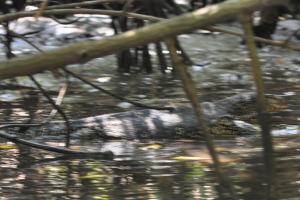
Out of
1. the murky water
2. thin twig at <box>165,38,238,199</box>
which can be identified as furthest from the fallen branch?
thin twig at <box>165,38,238,199</box>

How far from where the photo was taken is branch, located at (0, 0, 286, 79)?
1729 millimetres

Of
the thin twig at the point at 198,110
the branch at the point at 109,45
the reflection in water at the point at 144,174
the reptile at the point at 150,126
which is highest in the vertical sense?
the branch at the point at 109,45

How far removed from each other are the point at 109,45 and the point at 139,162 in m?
1.41

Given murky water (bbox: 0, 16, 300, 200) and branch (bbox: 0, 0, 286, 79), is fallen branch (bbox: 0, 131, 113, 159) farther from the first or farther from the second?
branch (bbox: 0, 0, 286, 79)

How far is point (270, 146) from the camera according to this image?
76.1 inches

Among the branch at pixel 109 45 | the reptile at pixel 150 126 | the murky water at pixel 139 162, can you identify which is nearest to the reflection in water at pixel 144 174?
the murky water at pixel 139 162

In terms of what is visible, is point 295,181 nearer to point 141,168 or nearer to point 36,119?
point 141,168

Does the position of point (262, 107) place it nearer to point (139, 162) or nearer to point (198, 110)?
point (198, 110)

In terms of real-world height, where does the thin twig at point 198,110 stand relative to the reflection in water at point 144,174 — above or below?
above

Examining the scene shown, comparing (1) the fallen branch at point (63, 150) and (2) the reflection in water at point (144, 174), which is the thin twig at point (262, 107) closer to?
(2) the reflection in water at point (144, 174)

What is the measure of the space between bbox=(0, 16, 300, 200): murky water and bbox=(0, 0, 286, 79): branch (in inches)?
35.1

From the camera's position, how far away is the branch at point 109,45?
1729 millimetres

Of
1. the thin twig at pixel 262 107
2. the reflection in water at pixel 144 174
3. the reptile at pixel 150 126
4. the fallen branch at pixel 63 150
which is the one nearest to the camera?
the thin twig at pixel 262 107

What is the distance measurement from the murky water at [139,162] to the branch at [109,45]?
892 millimetres
